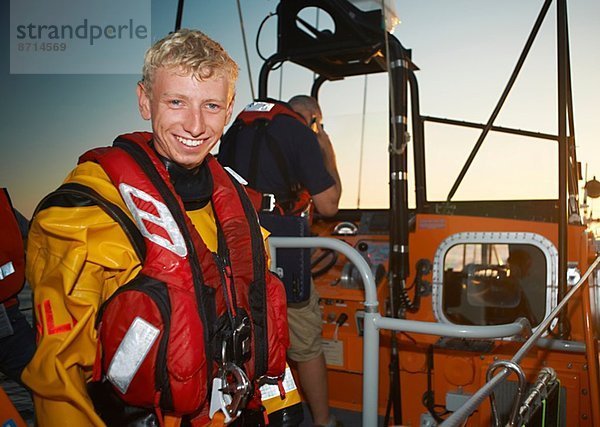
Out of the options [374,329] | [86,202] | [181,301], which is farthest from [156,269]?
[374,329]

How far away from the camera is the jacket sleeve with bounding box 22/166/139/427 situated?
3.46 feet

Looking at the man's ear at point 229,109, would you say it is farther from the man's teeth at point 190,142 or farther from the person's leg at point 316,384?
the person's leg at point 316,384

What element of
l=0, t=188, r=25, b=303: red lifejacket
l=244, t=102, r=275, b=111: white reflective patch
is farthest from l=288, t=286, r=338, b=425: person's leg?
l=0, t=188, r=25, b=303: red lifejacket

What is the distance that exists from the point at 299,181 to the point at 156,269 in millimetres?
1706

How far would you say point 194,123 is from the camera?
1.35 meters

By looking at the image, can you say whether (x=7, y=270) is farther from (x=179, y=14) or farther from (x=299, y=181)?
(x=179, y=14)

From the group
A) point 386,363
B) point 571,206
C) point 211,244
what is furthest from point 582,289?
point 211,244

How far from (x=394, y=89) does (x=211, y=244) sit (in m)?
Answer: 1.93

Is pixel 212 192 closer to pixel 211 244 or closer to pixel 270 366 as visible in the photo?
pixel 211 244

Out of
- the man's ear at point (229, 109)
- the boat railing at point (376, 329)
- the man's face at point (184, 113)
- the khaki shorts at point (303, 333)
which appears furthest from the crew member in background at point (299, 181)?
the man's face at point (184, 113)

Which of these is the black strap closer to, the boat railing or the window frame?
the boat railing

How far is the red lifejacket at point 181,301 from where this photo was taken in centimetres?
110

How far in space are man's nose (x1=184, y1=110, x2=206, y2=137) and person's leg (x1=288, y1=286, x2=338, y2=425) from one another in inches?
65.5

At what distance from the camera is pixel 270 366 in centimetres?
141
